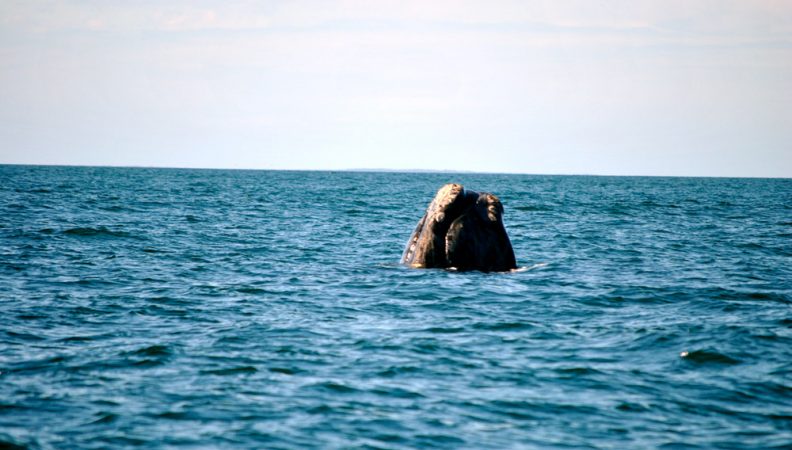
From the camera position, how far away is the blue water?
8.17m

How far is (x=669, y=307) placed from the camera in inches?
587

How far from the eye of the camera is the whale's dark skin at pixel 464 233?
17.4 meters

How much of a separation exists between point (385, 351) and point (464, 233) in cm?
675

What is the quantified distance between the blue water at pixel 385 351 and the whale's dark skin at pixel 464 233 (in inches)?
22.8

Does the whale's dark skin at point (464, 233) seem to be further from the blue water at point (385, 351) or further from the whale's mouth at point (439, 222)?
the blue water at point (385, 351)

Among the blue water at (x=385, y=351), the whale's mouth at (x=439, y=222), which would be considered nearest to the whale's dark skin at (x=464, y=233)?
the whale's mouth at (x=439, y=222)

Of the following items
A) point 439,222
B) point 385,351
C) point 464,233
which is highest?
point 439,222

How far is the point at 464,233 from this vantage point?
1756 centimetres

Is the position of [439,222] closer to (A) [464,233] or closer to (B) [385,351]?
(A) [464,233]

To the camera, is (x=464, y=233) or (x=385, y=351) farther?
(x=464, y=233)

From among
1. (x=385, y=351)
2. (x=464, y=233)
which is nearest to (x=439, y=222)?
(x=464, y=233)

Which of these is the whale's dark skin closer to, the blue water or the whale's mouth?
the whale's mouth

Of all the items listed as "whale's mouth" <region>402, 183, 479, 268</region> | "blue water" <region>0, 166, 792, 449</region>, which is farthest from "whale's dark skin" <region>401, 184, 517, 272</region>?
"blue water" <region>0, 166, 792, 449</region>

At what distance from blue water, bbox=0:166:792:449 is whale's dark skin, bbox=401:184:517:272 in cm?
58
